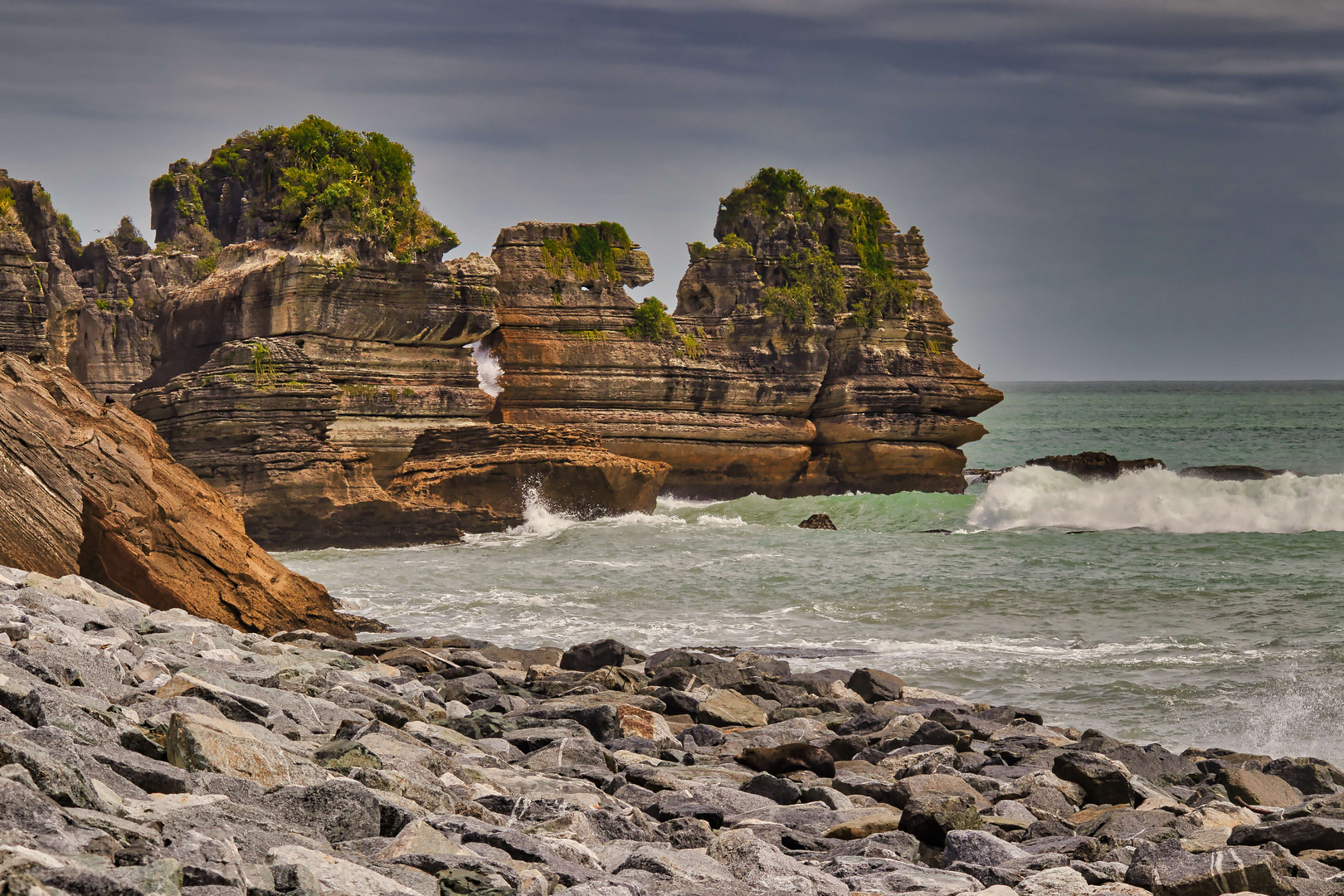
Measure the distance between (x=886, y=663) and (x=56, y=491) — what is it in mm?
8172

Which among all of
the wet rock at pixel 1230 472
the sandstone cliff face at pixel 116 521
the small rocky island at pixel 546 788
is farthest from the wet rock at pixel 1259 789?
the wet rock at pixel 1230 472

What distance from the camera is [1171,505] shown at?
32.6 meters

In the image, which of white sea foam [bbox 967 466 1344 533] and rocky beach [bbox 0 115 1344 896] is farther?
white sea foam [bbox 967 466 1344 533]

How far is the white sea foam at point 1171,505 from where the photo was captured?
102 feet

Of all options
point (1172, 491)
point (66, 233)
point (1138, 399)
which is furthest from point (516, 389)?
point (1138, 399)

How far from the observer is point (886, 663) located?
12.2 metres

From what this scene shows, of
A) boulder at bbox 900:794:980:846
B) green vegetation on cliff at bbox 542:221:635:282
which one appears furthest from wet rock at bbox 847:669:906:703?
green vegetation on cliff at bbox 542:221:635:282

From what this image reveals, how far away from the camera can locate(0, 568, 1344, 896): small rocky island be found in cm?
357

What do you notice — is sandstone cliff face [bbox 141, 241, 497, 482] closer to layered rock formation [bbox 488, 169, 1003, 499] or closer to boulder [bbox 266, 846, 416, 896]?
layered rock formation [bbox 488, 169, 1003, 499]

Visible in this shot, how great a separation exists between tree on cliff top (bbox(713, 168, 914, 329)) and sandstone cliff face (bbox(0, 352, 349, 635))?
28997 millimetres

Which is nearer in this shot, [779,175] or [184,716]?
[184,716]

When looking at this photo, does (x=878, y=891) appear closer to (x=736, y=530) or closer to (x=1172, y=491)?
(x=736, y=530)

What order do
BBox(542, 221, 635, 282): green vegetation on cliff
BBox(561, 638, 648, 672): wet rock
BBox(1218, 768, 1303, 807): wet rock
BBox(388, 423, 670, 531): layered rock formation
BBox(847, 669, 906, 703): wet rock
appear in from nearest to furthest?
BBox(1218, 768, 1303, 807): wet rock < BBox(847, 669, 906, 703): wet rock < BBox(561, 638, 648, 672): wet rock < BBox(388, 423, 670, 531): layered rock formation < BBox(542, 221, 635, 282): green vegetation on cliff

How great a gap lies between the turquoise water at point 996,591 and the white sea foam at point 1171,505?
0.08 meters
